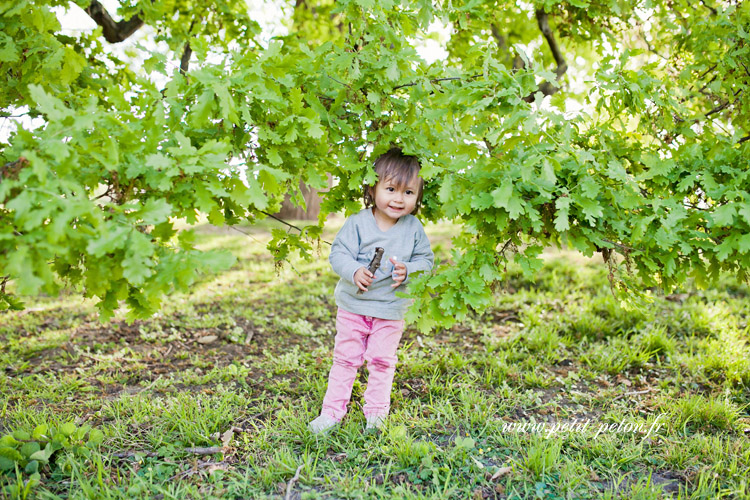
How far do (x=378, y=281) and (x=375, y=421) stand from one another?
2.53 feet

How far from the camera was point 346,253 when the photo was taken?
2.82 m

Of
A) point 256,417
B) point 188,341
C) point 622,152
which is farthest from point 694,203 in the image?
point 188,341

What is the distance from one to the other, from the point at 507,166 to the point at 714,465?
1726mm

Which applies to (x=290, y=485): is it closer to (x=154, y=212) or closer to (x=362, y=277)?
(x=362, y=277)

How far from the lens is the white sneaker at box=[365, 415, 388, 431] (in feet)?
8.98

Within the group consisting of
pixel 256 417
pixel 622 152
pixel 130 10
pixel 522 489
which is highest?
pixel 130 10

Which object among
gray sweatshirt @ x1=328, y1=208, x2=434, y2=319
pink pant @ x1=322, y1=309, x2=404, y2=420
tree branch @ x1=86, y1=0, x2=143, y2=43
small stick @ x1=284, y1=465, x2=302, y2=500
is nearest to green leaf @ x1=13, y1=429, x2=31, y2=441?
small stick @ x1=284, y1=465, x2=302, y2=500

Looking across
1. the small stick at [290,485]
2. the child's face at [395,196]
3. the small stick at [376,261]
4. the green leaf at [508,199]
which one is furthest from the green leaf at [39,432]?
the green leaf at [508,199]

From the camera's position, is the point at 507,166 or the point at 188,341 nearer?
the point at 507,166

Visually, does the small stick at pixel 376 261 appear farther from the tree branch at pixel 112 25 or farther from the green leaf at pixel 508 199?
the tree branch at pixel 112 25

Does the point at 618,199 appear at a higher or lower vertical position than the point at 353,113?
lower

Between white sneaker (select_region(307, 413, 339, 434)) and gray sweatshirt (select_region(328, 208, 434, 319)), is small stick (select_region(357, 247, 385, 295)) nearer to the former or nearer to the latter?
gray sweatshirt (select_region(328, 208, 434, 319))

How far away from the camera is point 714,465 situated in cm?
238

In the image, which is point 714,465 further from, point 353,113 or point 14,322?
point 14,322
